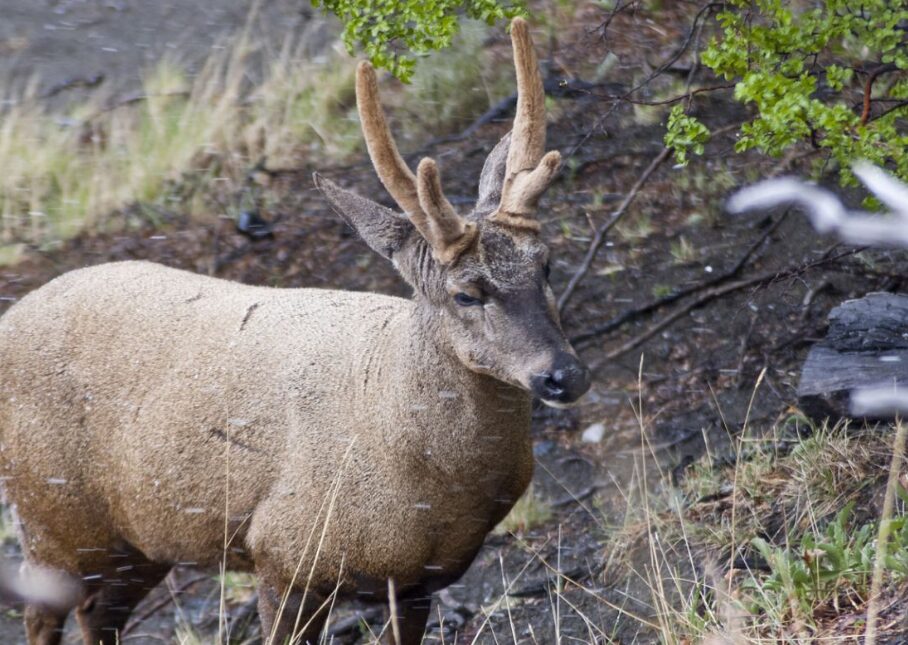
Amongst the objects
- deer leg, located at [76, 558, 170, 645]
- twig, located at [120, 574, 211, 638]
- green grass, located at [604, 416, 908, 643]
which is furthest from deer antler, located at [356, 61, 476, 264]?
twig, located at [120, 574, 211, 638]

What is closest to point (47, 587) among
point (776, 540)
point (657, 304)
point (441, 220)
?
point (441, 220)

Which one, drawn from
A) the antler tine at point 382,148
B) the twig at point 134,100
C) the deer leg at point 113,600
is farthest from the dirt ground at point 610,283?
the antler tine at point 382,148

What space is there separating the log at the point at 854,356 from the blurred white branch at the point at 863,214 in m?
0.10

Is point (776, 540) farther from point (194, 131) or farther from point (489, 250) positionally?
point (194, 131)

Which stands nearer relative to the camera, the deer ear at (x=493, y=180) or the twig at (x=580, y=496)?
the deer ear at (x=493, y=180)

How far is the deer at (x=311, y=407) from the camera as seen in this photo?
441 centimetres

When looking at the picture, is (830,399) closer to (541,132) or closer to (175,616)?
(541,132)

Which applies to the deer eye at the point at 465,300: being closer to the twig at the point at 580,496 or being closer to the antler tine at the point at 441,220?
the antler tine at the point at 441,220

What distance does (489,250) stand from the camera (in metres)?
4.40

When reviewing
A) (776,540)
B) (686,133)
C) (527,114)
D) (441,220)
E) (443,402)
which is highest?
(527,114)

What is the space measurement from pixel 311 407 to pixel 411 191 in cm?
92

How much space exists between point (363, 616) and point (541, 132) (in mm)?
2567

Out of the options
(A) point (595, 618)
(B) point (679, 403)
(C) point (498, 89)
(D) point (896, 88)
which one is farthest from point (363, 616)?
(C) point (498, 89)

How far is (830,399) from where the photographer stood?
5.66 meters
